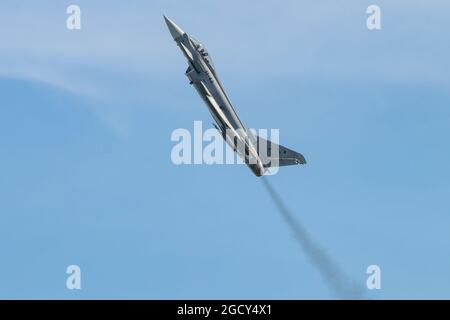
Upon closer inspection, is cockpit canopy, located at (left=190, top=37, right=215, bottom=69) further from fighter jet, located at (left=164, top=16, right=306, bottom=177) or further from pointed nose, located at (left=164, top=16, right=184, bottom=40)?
pointed nose, located at (left=164, top=16, right=184, bottom=40)

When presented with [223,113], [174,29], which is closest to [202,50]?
[174,29]

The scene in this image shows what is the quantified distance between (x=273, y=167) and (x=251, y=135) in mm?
4722

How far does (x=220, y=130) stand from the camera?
113500 mm

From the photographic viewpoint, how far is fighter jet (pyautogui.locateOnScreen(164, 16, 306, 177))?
11250 cm

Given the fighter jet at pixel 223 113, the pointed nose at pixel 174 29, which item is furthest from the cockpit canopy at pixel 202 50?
the pointed nose at pixel 174 29

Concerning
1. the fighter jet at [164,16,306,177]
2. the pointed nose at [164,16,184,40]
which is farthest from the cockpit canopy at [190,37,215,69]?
the pointed nose at [164,16,184,40]

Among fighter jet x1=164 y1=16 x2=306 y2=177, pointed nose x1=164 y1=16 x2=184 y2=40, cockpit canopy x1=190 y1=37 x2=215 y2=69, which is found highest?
pointed nose x1=164 y1=16 x2=184 y2=40

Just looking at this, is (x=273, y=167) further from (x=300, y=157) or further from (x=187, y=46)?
(x=187, y=46)

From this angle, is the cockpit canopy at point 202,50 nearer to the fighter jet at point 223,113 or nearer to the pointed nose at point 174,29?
the fighter jet at point 223,113

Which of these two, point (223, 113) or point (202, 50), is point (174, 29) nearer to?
point (202, 50)

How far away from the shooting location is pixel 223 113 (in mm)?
114500
